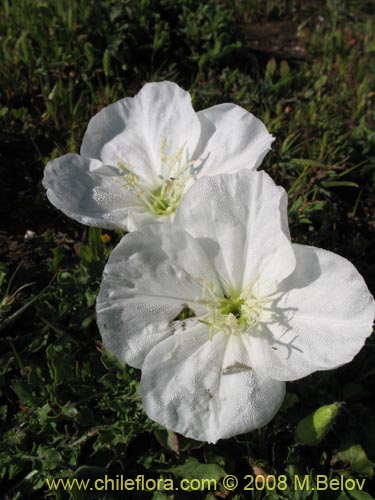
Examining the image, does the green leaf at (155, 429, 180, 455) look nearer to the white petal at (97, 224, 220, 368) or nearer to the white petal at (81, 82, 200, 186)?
the white petal at (97, 224, 220, 368)

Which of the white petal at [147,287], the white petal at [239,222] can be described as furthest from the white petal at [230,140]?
the white petal at [147,287]

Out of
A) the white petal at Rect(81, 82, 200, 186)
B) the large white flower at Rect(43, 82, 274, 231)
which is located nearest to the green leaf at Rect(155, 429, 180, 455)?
the large white flower at Rect(43, 82, 274, 231)

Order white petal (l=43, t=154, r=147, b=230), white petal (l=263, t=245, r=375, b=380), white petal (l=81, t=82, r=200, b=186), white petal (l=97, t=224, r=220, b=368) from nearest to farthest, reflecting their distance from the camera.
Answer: white petal (l=263, t=245, r=375, b=380)
white petal (l=97, t=224, r=220, b=368)
white petal (l=43, t=154, r=147, b=230)
white petal (l=81, t=82, r=200, b=186)

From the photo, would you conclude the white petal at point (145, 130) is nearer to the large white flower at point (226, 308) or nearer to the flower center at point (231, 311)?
the large white flower at point (226, 308)

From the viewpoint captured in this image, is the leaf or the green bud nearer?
the green bud

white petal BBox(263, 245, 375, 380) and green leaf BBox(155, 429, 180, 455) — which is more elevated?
white petal BBox(263, 245, 375, 380)

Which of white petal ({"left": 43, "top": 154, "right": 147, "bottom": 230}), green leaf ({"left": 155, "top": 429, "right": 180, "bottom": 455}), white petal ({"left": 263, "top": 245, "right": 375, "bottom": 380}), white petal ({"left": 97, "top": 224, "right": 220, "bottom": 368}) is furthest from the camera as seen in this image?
green leaf ({"left": 155, "top": 429, "right": 180, "bottom": 455})

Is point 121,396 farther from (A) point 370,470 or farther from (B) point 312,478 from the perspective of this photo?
(A) point 370,470
